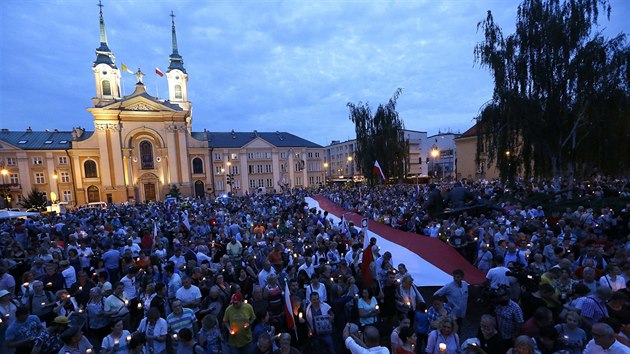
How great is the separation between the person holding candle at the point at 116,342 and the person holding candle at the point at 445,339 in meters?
4.17

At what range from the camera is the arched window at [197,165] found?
5450cm

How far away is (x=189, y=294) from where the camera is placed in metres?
5.79

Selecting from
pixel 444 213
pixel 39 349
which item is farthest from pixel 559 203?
pixel 39 349

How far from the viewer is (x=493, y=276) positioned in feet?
19.1

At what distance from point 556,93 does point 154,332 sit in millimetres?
20646

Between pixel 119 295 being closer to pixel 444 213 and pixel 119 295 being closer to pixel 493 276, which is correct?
pixel 493 276

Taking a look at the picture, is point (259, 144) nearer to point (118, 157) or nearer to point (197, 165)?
point (197, 165)

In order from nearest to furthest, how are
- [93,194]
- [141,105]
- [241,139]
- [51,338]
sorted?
[51,338], [93,194], [141,105], [241,139]

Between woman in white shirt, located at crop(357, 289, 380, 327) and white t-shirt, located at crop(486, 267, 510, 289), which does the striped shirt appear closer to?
woman in white shirt, located at crop(357, 289, 380, 327)

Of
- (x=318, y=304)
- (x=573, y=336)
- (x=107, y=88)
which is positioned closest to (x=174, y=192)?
(x=107, y=88)

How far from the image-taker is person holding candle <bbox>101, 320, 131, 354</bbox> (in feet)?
14.5

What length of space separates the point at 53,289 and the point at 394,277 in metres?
7.09

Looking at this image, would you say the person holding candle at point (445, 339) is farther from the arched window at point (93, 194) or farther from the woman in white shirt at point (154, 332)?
the arched window at point (93, 194)

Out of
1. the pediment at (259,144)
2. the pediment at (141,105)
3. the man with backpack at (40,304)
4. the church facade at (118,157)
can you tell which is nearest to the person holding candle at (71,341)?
the man with backpack at (40,304)
